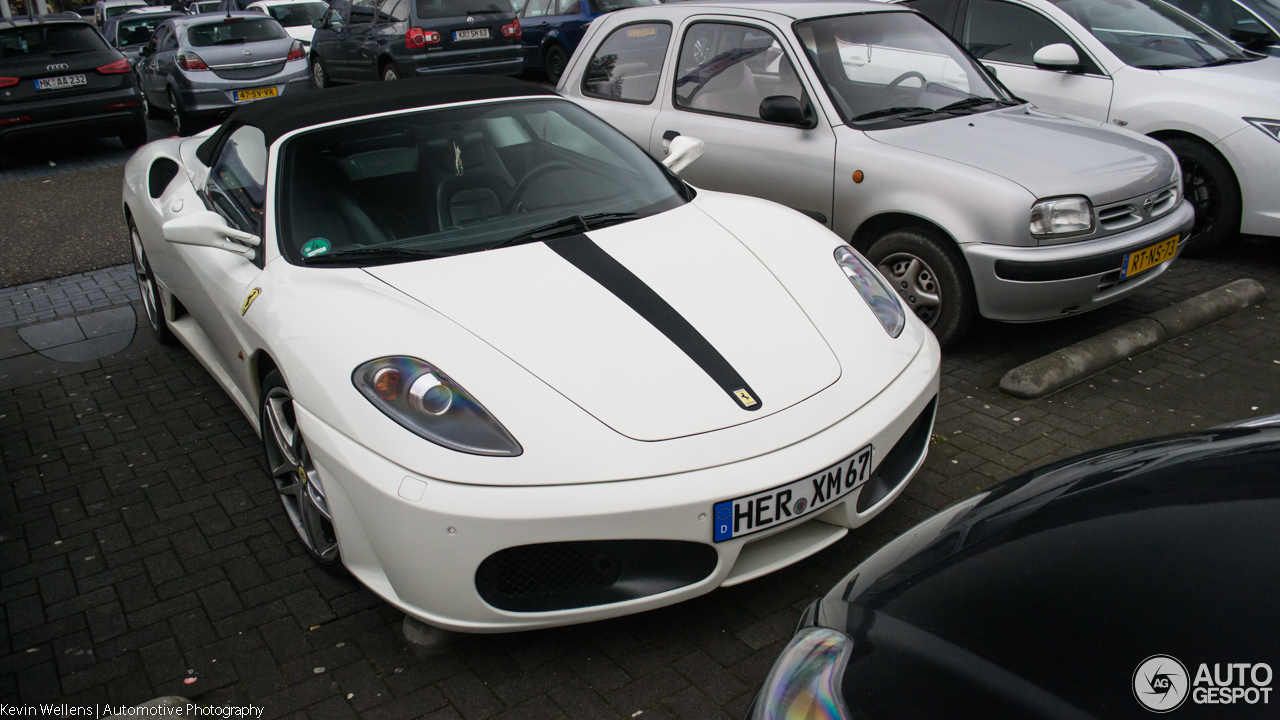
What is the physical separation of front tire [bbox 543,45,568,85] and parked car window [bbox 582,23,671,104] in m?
7.52

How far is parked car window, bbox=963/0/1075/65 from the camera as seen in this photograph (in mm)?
6160

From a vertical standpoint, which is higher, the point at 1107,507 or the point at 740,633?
the point at 1107,507

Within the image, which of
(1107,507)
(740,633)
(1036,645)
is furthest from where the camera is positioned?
(740,633)

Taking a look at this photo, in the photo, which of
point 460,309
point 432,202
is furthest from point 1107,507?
point 432,202

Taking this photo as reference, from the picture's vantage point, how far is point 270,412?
10.3ft

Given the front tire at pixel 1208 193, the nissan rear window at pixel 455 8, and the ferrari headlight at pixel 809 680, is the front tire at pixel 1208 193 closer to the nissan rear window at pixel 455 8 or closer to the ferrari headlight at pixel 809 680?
the ferrari headlight at pixel 809 680

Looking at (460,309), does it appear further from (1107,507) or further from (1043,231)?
(1043,231)

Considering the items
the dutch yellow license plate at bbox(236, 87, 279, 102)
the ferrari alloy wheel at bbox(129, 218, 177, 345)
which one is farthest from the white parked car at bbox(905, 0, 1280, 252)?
the dutch yellow license plate at bbox(236, 87, 279, 102)

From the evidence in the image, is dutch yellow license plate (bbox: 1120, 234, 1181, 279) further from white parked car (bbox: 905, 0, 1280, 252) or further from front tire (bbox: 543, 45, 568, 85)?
front tire (bbox: 543, 45, 568, 85)

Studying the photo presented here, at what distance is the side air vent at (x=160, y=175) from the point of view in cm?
460

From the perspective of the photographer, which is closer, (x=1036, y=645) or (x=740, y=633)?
(x=1036, y=645)

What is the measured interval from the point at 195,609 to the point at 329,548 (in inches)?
16.9

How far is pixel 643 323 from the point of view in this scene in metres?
2.76

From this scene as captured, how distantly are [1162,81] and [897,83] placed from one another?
1946 millimetres
